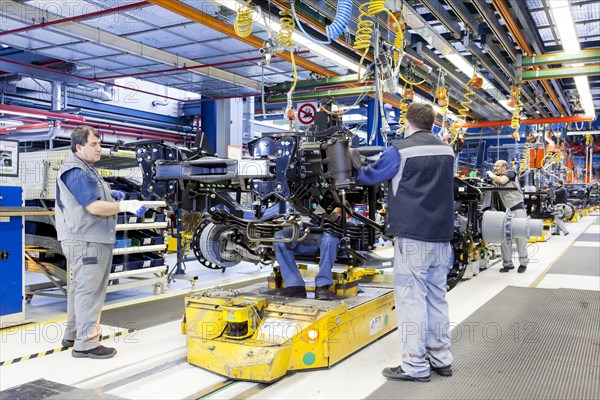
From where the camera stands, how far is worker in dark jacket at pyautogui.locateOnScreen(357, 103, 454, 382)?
336 centimetres

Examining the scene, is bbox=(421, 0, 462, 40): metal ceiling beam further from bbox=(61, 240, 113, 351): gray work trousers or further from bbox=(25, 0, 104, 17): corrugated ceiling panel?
bbox=(61, 240, 113, 351): gray work trousers

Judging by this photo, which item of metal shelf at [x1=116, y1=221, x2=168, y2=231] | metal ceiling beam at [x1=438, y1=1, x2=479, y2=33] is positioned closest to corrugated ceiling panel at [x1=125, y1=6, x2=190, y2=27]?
metal shelf at [x1=116, y1=221, x2=168, y2=231]

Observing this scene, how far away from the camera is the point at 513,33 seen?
8.16 meters

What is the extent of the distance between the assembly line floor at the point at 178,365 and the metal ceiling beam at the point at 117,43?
3.78 meters

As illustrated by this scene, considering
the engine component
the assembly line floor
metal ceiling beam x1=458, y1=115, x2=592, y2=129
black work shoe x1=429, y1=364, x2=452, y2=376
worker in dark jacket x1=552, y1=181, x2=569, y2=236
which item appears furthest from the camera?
metal ceiling beam x1=458, y1=115, x2=592, y2=129

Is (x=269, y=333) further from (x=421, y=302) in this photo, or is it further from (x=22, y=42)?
(x=22, y=42)

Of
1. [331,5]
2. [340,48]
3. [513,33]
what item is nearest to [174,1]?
[331,5]

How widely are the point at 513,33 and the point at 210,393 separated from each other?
24.0 ft

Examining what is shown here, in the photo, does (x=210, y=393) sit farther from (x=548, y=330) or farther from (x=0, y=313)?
(x=548, y=330)

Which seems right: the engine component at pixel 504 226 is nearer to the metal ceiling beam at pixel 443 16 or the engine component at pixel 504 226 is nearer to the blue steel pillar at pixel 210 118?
the metal ceiling beam at pixel 443 16

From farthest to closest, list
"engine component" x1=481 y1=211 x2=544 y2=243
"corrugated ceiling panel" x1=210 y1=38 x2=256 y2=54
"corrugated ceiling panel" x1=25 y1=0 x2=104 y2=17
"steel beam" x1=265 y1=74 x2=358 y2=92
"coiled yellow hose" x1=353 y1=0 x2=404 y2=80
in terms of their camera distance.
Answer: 1. "steel beam" x1=265 y1=74 x2=358 y2=92
2. "corrugated ceiling panel" x1=210 y1=38 x2=256 y2=54
3. "corrugated ceiling panel" x1=25 y1=0 x2=104 y2=17
4. "engine component" x1=481 y1=211 x2=544 y2=243
5. "coiled yellow hose" x1=353 y1=0 x2=404 y2=80

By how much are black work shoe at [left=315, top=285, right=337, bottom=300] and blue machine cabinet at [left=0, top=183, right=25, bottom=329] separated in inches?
114

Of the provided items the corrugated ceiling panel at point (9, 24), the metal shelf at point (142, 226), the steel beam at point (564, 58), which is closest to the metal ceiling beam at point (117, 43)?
the corrugated ceiling panel at point (9, 24)

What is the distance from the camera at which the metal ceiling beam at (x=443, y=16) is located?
6.87 metres
